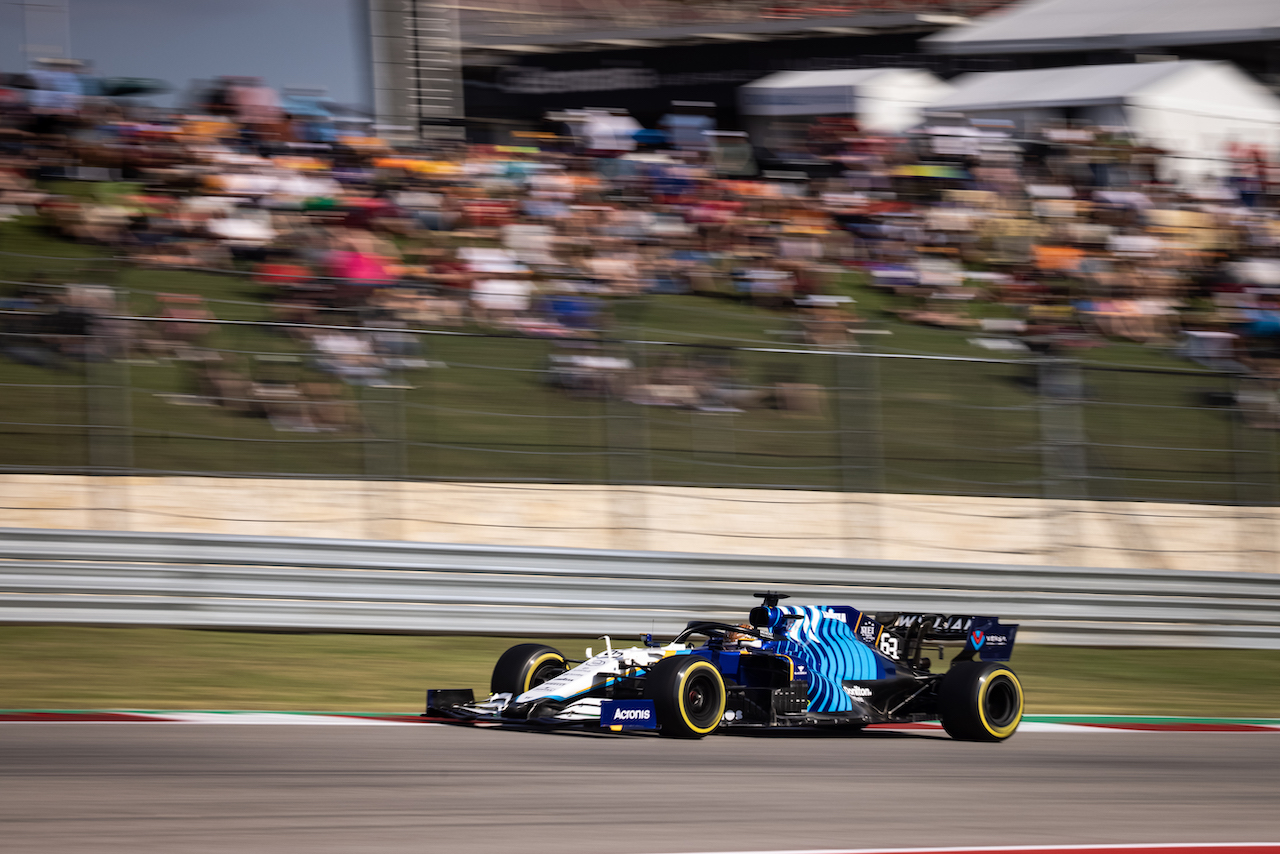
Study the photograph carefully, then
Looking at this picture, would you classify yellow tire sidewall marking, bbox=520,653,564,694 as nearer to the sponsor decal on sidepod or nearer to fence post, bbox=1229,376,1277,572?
the sponsor decal on sidepod

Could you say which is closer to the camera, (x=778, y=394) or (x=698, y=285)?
(x=778, y=394)

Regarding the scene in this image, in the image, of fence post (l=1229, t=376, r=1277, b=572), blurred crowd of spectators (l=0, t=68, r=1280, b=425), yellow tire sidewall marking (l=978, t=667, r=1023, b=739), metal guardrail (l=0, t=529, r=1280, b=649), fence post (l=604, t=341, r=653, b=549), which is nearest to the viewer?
yellow tire sidewall marking (l=978, t=667, r=1023, b=739)

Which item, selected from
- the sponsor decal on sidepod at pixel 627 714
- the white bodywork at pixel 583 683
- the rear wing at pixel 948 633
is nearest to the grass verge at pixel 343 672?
the white bodywork at pixel 583 683

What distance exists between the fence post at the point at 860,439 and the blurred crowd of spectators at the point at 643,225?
0.97m

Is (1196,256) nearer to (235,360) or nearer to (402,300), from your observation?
(402,300)

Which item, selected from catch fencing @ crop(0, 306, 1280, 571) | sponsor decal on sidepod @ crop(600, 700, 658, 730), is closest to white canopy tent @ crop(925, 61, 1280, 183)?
catch fencing @ crop(0, 306, 1280, 571)

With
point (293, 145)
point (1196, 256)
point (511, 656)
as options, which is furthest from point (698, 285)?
point (511, 656)

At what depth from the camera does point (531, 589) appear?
32.4 feet

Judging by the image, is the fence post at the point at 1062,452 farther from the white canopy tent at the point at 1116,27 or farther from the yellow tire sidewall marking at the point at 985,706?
the white canopy tent at the point at 1116,27

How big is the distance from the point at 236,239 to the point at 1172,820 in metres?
9.44

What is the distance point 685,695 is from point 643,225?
25.7 ft

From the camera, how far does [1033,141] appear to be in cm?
1608

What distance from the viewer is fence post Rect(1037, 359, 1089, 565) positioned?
11320mm

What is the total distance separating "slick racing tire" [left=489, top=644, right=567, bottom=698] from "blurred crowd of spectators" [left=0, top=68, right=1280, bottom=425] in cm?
422
